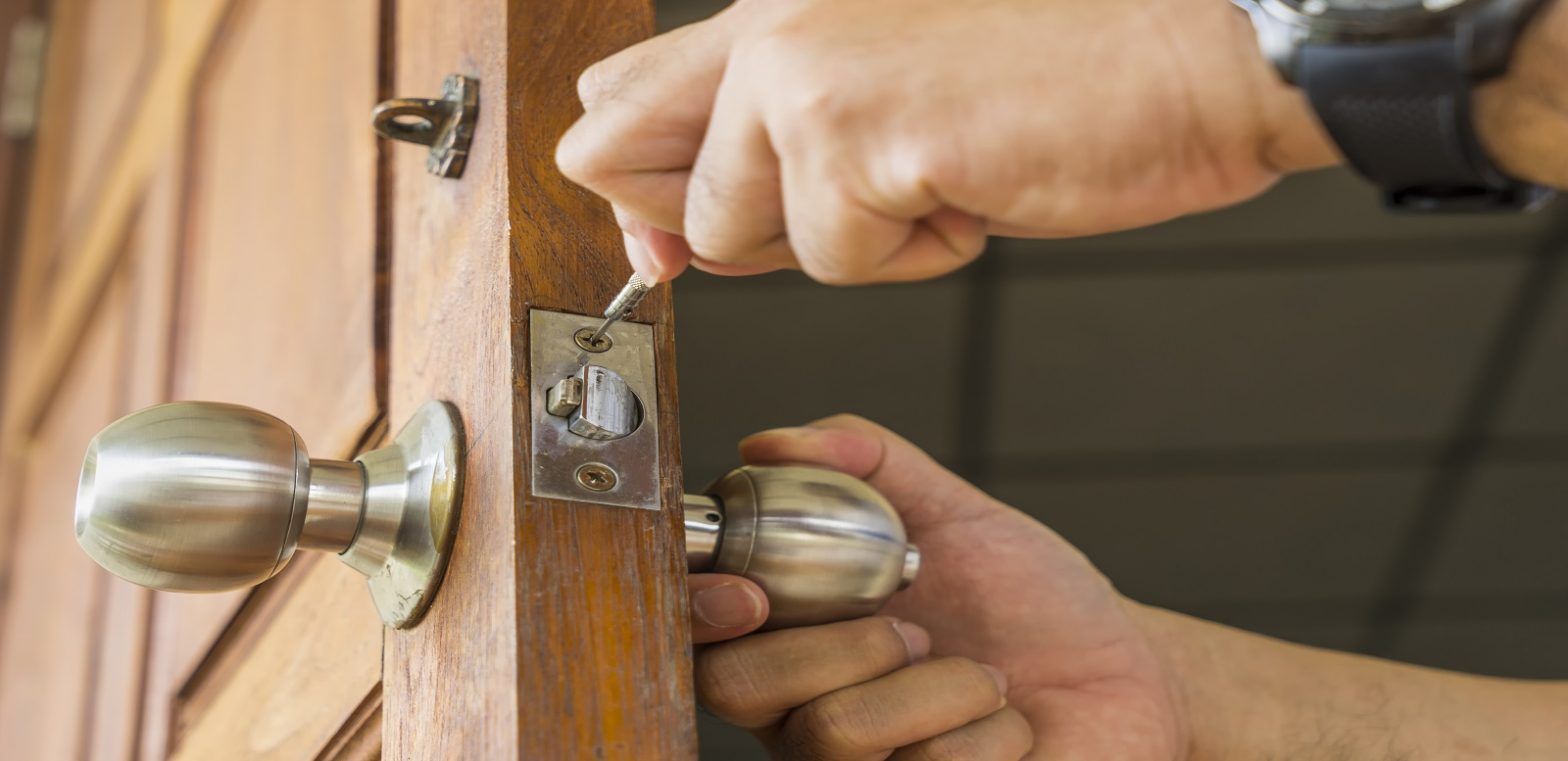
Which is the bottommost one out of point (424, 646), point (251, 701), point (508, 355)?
point (251, 701)

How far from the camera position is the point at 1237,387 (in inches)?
97.0

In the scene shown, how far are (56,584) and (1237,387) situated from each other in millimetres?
1828

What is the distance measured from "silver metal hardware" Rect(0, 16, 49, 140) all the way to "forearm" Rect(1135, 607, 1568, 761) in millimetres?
1473

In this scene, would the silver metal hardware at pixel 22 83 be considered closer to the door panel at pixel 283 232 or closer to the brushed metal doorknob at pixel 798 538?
the door panel at pixel 283 232

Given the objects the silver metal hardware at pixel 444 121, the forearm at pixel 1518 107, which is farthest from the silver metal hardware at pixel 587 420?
the forearm at pixel 1518 107

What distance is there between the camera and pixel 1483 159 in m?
0.39

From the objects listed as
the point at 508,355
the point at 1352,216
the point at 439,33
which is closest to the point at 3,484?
the point at 439,33

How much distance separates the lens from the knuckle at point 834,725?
61 centimetres

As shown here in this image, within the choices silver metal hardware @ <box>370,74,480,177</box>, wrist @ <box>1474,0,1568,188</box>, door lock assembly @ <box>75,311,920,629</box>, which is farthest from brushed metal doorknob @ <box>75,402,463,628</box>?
wrist @ <box>1474,0,1568,188</box>

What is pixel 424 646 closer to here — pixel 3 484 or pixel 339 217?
pixel 339 217

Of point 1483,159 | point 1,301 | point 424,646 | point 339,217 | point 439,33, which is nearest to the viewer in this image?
point 1483,159

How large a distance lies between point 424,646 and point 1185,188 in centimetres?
28

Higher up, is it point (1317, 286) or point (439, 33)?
point (439, 33)

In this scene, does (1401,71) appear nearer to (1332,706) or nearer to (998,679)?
(998,679)
